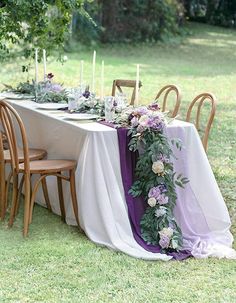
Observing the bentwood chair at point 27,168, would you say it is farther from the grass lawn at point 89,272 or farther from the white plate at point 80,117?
the white plate at point 80,117

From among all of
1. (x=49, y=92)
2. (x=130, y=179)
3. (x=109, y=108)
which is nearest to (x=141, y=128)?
(x=130, y=179)

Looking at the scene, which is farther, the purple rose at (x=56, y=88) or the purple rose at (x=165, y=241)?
the purple rose at (x=56, y=88)

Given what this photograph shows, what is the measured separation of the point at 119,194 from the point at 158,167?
1.01ft

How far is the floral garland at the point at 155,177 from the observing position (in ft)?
13.5

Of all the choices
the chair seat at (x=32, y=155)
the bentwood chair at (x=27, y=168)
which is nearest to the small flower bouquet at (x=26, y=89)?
the chair seat at (x=32, y=155)

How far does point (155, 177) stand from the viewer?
13.7 feet

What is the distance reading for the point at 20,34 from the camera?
6.70 m

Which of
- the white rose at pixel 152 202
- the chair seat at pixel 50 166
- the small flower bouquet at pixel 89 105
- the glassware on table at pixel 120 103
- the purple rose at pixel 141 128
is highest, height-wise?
the glassware on table at pixel 120 103

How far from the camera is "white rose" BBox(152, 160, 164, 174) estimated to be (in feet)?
13.5

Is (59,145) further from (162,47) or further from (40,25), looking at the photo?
(162,47)

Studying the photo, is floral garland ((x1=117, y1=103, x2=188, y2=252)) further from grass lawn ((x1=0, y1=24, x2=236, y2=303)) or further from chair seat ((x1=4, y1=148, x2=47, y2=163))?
chair seat ((x1=4, y1=148, x2=47, y2=163))

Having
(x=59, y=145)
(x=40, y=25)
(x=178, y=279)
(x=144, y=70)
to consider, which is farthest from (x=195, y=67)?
(x=178, y=279)

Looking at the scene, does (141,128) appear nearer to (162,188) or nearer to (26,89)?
(162,188)

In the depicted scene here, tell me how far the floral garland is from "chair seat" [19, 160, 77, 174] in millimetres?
438
